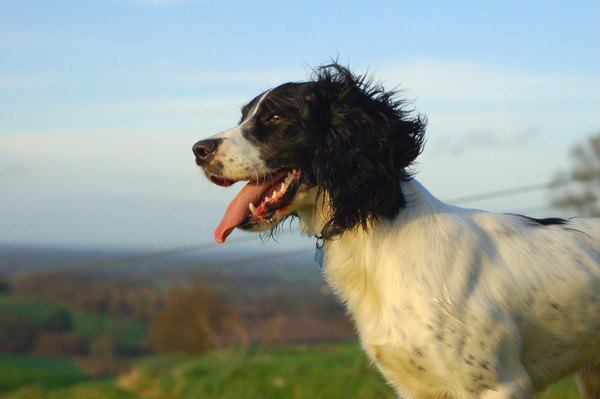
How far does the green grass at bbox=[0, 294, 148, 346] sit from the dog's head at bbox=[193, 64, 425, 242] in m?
13.3

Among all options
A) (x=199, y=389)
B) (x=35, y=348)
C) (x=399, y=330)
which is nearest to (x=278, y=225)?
(x=399, y=330)

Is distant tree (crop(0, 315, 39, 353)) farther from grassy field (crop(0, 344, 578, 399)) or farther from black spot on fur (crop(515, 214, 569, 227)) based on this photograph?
black spot on fur (crop(515, 214, 569, 227))

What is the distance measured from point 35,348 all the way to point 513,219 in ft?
45.2

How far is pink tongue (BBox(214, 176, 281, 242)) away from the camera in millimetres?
4125

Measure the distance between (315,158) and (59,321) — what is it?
52.4 ft

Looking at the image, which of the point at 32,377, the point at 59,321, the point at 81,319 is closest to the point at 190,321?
the point at 32,377

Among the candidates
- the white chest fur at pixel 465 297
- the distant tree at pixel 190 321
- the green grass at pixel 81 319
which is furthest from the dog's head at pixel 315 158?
the green grass at pixel 81 319

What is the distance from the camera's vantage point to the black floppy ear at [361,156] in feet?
13.3

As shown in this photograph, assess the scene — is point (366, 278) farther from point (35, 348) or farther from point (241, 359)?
point (35, 348)

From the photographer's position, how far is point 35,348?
1647 centimetres

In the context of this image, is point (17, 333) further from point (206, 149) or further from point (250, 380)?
point (206, 149)

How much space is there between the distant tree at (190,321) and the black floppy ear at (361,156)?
220 inches

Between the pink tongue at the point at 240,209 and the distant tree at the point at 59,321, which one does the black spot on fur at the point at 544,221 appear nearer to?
the pink tongue at the point at 240,209

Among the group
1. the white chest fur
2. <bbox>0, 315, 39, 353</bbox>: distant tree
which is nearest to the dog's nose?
the white chest fur
